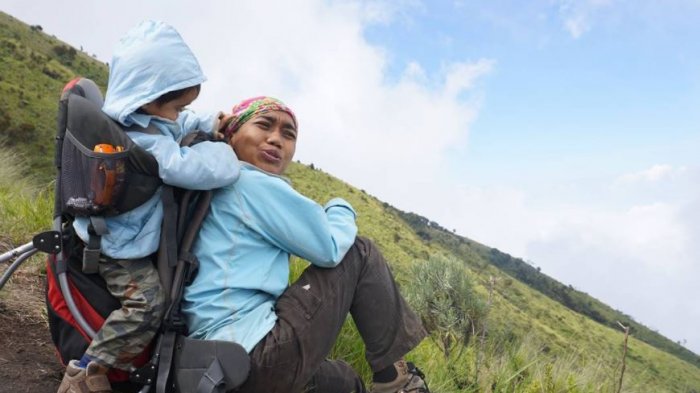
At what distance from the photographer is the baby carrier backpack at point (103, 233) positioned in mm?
1987

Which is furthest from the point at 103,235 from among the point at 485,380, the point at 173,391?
the point at 485,380

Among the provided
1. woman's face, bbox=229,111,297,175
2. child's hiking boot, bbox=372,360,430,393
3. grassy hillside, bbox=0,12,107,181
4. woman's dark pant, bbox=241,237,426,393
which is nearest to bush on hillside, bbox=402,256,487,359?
child's hiking boot, bbox=372,360,430,393

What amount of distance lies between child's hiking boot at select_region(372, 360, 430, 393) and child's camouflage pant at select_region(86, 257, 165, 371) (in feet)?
3.38

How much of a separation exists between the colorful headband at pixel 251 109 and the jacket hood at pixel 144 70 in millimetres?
466

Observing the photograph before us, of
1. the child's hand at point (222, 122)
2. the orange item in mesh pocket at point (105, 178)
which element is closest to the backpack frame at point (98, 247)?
the orange item in mesh pocket at point (105, 178)

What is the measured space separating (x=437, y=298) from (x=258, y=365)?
13.5ft

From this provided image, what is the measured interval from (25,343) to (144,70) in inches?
77.8

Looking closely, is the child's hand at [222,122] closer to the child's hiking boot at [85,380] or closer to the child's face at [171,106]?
the child's face at [171,106]

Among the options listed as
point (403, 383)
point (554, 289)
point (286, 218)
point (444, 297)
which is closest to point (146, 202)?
point (286, 218)

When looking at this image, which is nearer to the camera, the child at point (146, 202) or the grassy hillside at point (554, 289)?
the child at point (146, 202)

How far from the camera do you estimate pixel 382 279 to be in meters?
2.44

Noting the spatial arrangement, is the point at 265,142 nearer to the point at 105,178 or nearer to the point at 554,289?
the point at 105,178

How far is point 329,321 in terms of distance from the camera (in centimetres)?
229

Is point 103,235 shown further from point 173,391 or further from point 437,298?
point 437,298
